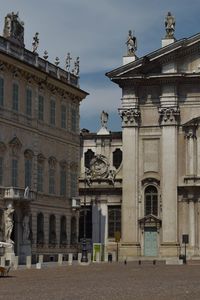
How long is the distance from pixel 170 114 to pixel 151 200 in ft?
25.2

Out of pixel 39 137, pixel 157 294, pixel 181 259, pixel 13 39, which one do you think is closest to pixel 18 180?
pixel 39 137

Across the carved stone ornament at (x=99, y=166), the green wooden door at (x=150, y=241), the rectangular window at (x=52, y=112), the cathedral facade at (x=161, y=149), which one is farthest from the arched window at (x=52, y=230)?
the carved stone ornament at (x=99, y=166)

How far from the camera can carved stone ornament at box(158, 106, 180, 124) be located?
70938 millimetres

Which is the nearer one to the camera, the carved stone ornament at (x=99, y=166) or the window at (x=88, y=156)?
the carved stone ornament at (x=99, y=166)

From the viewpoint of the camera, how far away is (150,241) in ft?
233

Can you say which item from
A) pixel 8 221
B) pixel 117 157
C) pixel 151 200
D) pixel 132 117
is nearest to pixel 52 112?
pixel 132 117

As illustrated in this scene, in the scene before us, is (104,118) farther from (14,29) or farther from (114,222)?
(14,29)

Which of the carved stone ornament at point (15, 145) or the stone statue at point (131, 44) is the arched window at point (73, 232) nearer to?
the carved stone ornament at point (15, 145)

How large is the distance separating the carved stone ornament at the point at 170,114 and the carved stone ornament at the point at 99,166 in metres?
10.4

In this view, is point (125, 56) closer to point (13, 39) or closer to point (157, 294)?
point (13, 39)

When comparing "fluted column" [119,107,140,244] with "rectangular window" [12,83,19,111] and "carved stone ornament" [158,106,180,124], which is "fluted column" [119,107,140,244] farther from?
"rectangular window" [12,83,19,111]

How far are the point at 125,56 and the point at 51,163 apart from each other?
50.5 feet

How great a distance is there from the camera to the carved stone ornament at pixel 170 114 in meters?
70.9

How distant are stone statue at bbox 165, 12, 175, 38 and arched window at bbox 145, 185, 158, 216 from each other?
13.5m
